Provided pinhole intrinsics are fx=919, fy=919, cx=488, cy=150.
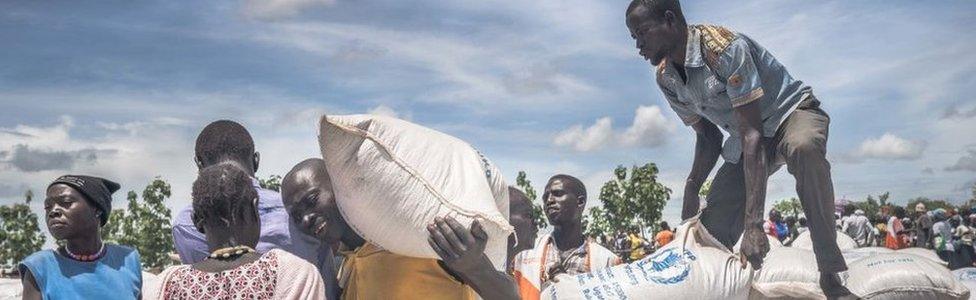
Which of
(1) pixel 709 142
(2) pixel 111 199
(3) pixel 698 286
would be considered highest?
(1) pixel 709 142

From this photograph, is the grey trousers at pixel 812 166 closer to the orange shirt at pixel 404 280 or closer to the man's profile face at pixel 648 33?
the man's profile face at pixel 648 33

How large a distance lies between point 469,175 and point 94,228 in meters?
1.81

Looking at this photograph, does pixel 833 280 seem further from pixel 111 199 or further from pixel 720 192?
pixel 111 199

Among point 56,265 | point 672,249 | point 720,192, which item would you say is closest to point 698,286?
point 672,249

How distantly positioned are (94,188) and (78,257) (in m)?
0.25

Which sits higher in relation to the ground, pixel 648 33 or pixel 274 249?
pixel 648 33

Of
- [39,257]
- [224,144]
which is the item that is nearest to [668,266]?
[224,144]

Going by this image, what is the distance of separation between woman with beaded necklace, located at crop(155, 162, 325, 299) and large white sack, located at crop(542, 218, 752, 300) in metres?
1.80

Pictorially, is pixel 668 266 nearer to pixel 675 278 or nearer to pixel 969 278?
pixel 675 278

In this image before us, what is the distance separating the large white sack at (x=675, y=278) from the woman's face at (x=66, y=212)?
1803 millimetres

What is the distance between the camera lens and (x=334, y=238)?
2.50 m

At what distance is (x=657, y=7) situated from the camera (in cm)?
343

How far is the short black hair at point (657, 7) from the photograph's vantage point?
3.42m

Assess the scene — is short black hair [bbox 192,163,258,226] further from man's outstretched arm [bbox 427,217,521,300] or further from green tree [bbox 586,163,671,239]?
green tree [bbox 586,163,671,239]
